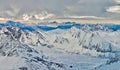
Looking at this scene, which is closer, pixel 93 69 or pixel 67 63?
pixel 93 69

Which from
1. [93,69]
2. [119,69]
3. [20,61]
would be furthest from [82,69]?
[20,61]

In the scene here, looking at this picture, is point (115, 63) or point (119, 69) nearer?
point (119, 69)

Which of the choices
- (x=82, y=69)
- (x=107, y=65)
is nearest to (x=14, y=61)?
(x=82, y=69)

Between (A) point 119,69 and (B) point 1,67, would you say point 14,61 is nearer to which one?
(B) point 1,67

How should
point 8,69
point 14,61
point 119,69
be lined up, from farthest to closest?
point 14,61
point 119,69
point 8,69

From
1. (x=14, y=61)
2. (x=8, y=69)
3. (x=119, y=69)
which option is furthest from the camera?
(x=14, y=61)

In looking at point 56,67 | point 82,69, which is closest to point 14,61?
point 56,67

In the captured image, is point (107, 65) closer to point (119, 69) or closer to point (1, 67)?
point (119, 69)

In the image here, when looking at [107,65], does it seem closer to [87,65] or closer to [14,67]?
[87,65]
